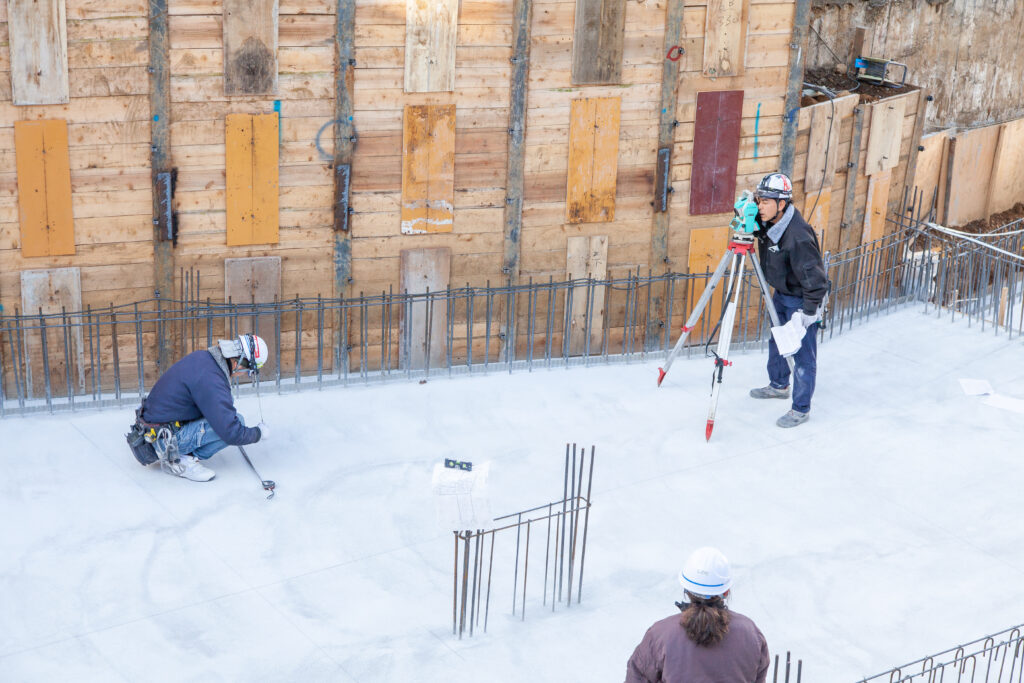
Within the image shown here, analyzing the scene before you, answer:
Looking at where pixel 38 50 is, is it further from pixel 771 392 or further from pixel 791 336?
pixel 771 392

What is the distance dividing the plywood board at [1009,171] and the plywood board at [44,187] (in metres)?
16.2

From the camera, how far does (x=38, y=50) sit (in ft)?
32.3

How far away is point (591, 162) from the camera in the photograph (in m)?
11.9

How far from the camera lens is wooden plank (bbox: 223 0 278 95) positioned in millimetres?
10352

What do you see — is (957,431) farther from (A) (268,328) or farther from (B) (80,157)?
(B) (80,157)

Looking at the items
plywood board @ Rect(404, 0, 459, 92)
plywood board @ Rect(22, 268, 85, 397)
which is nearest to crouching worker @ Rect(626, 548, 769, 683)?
plywood board @ Rect(22, 268, 85, 397)

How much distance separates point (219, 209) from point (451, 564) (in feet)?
14.4

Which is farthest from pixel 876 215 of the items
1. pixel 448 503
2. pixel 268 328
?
pixel 448 503

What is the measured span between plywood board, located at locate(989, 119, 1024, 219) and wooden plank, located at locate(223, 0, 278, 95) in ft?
48.5

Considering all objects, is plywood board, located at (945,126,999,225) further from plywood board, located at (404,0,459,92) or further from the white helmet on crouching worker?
the white helmet on crouching worker

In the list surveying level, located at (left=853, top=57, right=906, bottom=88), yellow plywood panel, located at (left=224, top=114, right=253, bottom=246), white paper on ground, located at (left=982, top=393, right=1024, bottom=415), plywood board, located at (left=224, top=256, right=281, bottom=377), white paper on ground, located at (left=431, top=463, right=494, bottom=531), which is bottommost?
white paper on ground, located at (left=431, top=463, right=494, bottom=531)

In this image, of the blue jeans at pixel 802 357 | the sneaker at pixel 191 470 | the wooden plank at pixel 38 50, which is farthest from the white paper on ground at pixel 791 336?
the wooden plank at pixel 38 50

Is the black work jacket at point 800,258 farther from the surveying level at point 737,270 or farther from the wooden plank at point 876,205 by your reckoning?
the wooden plank at point 876,205

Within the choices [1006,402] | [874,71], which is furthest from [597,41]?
[874,71]
